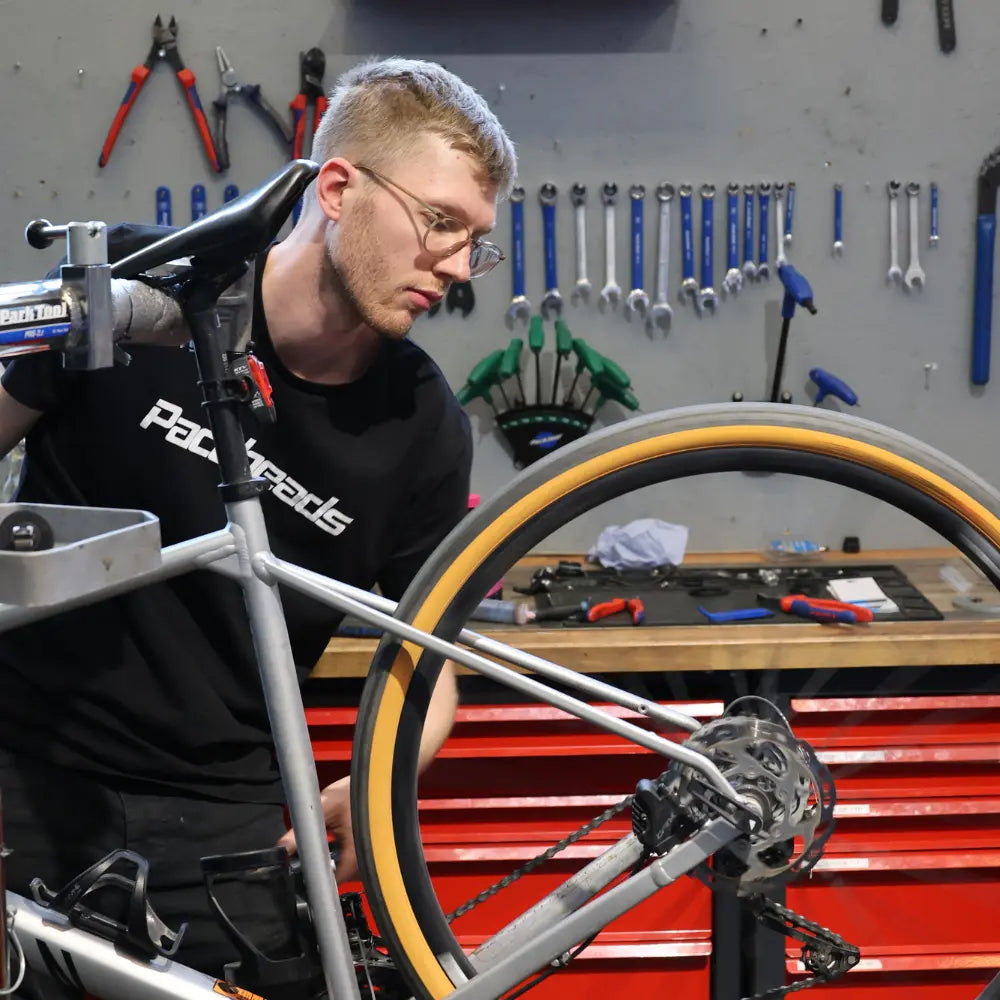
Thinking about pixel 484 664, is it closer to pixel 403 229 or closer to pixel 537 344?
pixel 403 229

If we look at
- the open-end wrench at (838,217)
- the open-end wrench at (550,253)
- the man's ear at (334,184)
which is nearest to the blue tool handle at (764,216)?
the open-end wrench at (838,217)

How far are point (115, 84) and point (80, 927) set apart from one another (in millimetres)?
1374

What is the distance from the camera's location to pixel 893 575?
1612mm

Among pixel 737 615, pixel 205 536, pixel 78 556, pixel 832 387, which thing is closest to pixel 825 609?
pixel 737 615

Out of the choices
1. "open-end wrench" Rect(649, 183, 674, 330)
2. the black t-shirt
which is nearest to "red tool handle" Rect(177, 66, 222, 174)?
"open-end wrench" Rect(649, 183, 674, 330)

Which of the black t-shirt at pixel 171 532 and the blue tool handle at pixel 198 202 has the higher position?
the blue tool handle at pixel 198 202

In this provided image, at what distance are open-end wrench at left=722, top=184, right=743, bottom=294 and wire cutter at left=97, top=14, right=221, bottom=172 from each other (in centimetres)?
80

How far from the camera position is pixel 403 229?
96 centimetres

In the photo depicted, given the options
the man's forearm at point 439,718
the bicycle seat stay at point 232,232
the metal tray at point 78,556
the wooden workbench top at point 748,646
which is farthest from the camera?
the wooden workbench top at point 748,646

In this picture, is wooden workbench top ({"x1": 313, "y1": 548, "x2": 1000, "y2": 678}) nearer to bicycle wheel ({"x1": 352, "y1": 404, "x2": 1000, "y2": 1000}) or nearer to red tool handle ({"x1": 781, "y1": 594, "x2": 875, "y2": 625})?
red tool handle ({"x1": 781, "y1": 594, "x2": 875, "y2": 625})

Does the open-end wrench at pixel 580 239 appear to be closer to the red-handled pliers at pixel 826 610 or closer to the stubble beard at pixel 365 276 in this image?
the red-handled pliers at pixel 826 610

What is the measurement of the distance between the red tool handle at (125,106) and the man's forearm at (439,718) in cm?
116

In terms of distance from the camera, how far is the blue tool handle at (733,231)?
5.82 ft

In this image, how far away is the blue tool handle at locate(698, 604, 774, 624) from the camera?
54.3 inches
